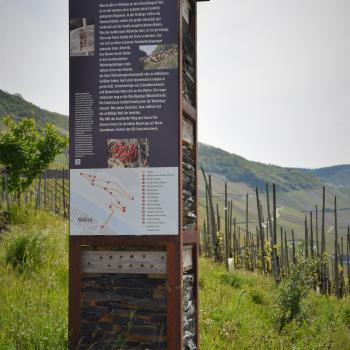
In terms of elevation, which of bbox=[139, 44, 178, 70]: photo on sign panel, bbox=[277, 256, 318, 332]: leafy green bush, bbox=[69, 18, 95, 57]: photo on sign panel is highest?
bbox=[69, 18, 95, 57]: photo on sign panel

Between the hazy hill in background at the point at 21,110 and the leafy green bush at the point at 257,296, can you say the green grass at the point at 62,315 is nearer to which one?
the leafy green bush at the point at 257,296

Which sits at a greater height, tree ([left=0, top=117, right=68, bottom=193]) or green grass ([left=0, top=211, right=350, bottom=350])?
tree ([left=0, top=117, right=68, bottom=193])

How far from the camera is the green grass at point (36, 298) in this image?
199 inches

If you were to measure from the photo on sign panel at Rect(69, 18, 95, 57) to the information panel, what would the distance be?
0.12 feet

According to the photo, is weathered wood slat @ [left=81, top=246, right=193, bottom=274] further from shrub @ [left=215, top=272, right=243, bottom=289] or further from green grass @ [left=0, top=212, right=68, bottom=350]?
shrub @ [left=215, top=272, right=243, bottom=289]

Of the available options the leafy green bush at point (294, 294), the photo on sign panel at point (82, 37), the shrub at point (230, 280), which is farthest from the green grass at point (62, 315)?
the photo on sign panel at point (82, 37)

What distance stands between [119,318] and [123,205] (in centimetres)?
103

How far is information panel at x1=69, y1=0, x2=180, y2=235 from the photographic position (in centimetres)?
478

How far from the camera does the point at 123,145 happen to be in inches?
191

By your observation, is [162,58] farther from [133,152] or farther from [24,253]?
[24,253]

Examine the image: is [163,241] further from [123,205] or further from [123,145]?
[123,145]

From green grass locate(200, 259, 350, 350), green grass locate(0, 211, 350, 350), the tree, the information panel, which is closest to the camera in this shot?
the information panel

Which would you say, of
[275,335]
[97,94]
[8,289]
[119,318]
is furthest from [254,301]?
[97,94]

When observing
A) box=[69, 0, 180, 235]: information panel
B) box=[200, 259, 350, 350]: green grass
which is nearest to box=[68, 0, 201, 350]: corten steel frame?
box=[69, 0, 180, 235]: information panel
